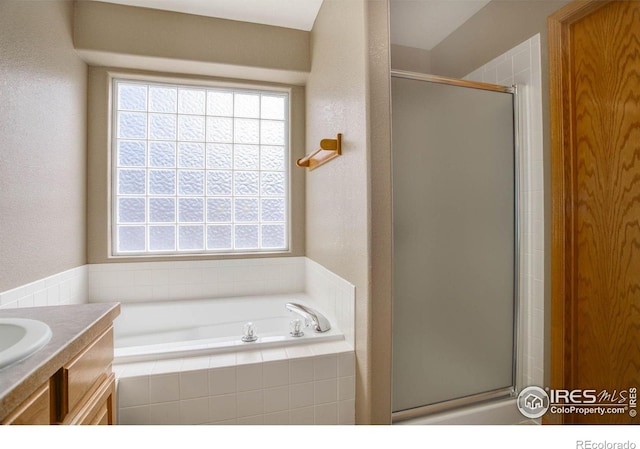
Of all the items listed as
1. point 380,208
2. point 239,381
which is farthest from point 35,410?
point 380,208

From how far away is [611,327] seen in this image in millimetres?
1327

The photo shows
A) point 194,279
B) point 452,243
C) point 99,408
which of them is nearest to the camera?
point 99,408

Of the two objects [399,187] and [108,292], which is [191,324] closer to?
[108,292]

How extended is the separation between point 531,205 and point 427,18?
142 centimetres

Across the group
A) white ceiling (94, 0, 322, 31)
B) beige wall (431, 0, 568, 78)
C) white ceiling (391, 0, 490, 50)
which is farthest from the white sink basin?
white ceiling (391, 0, 490, 50)

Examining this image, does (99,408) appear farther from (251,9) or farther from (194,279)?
(251,9)

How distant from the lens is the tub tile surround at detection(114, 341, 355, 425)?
4.12 feet

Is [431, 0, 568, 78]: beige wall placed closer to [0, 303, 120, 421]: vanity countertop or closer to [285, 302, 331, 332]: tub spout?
[285, 302, 331, 332]: tub spout

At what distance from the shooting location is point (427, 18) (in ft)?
6.72

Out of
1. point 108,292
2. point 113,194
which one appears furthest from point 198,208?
point 108,292

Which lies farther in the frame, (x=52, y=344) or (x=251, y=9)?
(x=251, y=9)

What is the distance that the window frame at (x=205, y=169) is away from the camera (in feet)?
7.25

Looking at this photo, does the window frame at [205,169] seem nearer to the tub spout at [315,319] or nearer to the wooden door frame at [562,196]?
the tub spout at [315,319]
